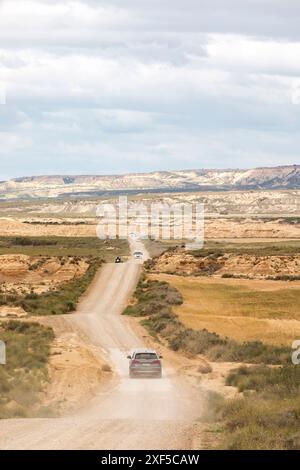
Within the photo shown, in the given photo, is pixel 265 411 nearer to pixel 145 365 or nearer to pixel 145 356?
pixel 145 365

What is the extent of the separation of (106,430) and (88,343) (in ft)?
83.2

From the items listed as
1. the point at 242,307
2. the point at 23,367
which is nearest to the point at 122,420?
the point at 23,367

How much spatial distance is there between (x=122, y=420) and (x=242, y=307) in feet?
144

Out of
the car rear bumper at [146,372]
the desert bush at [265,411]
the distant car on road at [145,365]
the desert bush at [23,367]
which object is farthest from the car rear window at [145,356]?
the desert bush at [265,411]

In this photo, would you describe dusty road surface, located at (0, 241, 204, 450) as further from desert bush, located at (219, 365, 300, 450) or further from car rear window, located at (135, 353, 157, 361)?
desert bush, located at (219, 365, 300, 450)

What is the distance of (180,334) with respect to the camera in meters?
45.0

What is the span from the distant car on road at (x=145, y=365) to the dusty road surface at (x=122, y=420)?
52cm

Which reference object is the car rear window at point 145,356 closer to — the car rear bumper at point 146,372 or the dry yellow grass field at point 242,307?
the car rear bumper at point 146,372

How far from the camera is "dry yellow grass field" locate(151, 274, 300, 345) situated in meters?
48.5

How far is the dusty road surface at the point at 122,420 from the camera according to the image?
56.0 ft

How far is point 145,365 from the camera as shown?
33.1m

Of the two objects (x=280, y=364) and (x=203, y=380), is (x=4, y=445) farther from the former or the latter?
(x=280, y=364)

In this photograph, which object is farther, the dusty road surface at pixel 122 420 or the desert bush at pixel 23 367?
the desert bush at pixel 23 367
